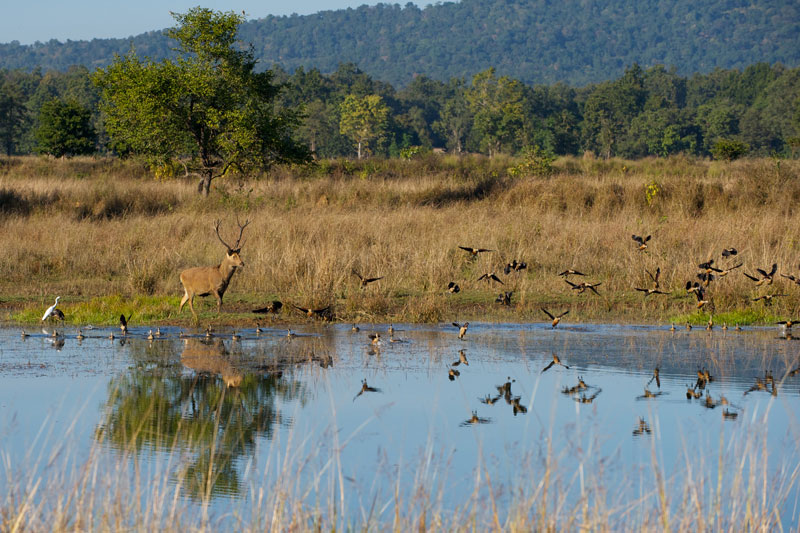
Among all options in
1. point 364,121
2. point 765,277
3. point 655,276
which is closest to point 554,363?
point 765,277

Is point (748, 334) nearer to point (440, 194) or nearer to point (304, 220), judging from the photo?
point (304, 220)

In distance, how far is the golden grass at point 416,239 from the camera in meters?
13.4

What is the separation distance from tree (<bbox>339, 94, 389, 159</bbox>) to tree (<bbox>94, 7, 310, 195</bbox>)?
82876 mm

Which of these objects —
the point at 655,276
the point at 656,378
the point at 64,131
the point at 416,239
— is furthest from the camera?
the point at 64,131

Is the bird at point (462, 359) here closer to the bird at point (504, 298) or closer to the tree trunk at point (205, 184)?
the bird at point (504, 298)

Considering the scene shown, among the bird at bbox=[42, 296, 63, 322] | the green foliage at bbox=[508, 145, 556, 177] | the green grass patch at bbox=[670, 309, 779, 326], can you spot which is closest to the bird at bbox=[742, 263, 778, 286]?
the green grass patch at bbox=[670, 309, 779, 326]

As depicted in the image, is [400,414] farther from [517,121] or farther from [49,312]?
[517,121]

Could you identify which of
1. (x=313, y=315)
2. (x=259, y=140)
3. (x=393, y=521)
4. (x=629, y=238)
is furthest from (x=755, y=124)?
(x=393, y=521)

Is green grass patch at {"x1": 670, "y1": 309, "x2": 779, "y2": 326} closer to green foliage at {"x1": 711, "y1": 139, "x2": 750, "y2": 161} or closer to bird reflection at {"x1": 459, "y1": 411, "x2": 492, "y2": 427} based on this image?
bird reflection at {"x1": 459, "y1": 411, "x2": 492, "y2": 427}

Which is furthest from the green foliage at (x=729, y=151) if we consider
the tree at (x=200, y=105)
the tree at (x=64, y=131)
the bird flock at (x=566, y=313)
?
the tree at (x=64, y=131)

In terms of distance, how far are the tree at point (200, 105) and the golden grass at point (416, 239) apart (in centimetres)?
139

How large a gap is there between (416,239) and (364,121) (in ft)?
317

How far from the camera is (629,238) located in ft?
56.0

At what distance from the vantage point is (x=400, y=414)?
281 inches
